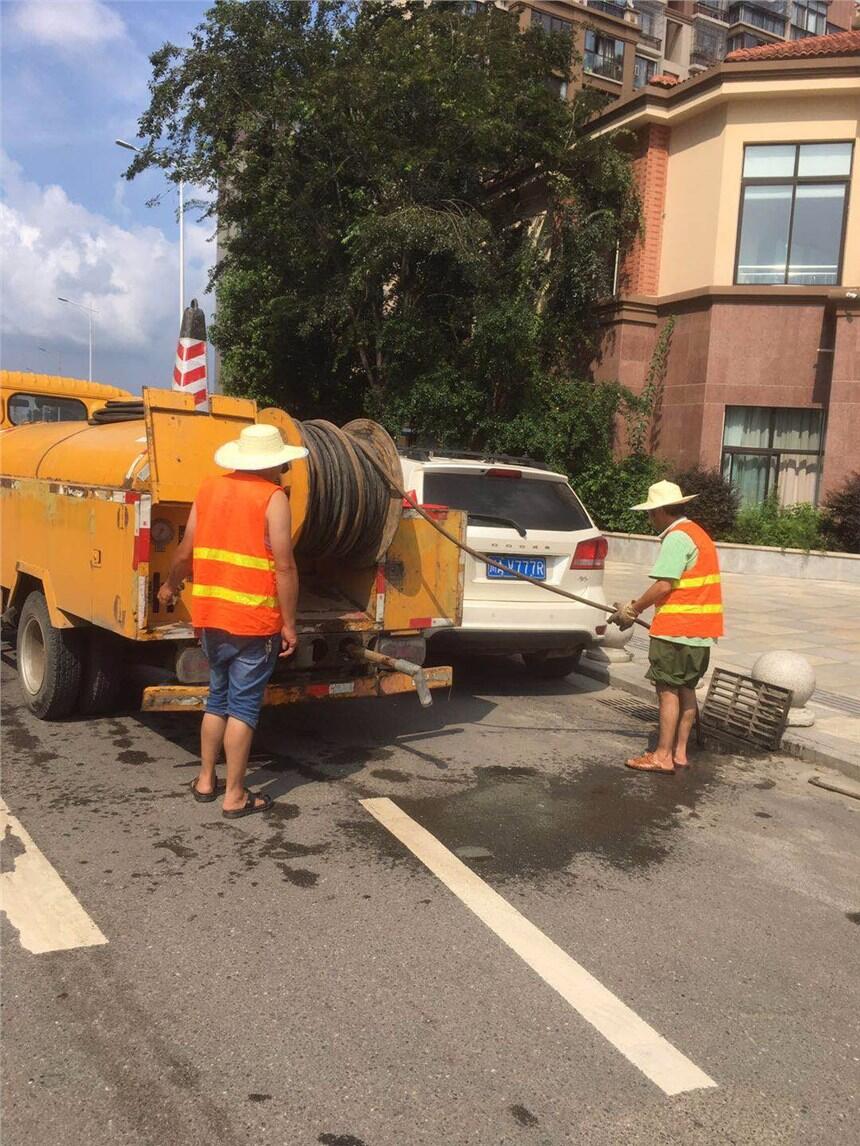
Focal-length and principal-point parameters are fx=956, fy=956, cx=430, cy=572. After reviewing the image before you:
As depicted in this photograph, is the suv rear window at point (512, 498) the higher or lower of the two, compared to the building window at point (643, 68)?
lower

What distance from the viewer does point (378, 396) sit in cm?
1919

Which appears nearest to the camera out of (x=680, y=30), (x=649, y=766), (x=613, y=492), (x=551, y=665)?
(x=649, y=766)

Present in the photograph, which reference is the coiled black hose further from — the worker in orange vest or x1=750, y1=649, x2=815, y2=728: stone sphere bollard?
x1=750, y1=649, x2=815, y2=728: stone sphere bollard

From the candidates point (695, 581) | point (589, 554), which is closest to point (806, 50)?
point (589, 554)

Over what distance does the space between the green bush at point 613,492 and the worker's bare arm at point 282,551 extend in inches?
538

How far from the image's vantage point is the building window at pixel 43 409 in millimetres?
8367

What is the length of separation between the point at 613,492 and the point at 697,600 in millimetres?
12414

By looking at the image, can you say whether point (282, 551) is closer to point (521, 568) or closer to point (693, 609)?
point (693, 609)

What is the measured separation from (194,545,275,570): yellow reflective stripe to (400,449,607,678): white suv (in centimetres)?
227

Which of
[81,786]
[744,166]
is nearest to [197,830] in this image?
[81,786]

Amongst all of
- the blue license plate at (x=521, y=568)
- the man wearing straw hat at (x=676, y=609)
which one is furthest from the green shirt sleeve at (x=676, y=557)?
the blue license plate at (x=521, y=568)

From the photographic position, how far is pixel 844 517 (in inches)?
610

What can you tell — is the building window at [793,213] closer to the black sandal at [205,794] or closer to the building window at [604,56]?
the black sandal at [205,794]

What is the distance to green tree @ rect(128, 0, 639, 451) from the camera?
1672 centimetres
